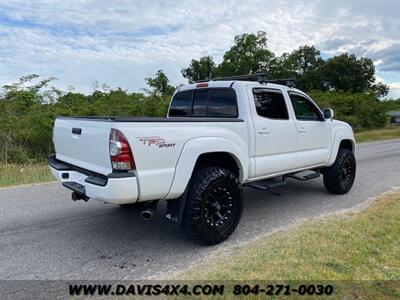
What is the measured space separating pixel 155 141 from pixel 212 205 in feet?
3.79

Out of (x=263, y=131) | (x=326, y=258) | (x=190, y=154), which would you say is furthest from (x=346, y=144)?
(x=190, y=154)

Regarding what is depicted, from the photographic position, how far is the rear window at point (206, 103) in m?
4.88

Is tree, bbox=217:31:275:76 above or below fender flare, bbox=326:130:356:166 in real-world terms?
above

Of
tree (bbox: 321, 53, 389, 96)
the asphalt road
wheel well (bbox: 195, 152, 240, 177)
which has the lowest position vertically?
the asphalt road

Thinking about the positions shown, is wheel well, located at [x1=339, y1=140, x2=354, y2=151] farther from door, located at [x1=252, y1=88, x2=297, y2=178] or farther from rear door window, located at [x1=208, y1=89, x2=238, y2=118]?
rear door window, located at [x1=208, y1=89, x2=238, y2=118]

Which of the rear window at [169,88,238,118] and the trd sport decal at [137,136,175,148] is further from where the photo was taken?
the rear window at [169,88,238,118]

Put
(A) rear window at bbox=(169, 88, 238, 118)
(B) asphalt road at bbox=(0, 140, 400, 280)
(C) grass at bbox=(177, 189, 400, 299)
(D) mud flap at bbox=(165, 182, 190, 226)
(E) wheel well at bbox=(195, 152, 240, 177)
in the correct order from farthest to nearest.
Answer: (A) rear window at bbox=(169, 88, 238, 118) < (E) wheel well at bbox=(195, 152, 240, 177) < (D) mud flap at bbox=(165, 182, 190, 226) < (B) asphalt road at bbox=(0, 140, 400, 280) < (C) grass at bbox=(177, 189, 400, 299)

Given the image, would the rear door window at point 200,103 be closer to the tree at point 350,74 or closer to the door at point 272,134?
the door at point 272,134

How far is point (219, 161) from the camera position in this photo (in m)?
4.48

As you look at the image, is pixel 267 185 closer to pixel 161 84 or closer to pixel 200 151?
pixel 200 151

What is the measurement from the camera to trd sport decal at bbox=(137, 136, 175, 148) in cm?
348

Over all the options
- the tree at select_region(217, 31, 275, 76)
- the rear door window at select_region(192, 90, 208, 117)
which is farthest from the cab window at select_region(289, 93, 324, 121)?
the tree at select_region(217, 31, 275, 76)

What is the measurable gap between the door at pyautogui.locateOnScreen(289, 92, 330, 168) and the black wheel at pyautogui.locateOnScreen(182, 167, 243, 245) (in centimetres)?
165

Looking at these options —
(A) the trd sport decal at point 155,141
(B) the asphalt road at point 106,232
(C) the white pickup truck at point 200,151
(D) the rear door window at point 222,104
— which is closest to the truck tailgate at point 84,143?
(C) the white pickup truck at point 200,151
